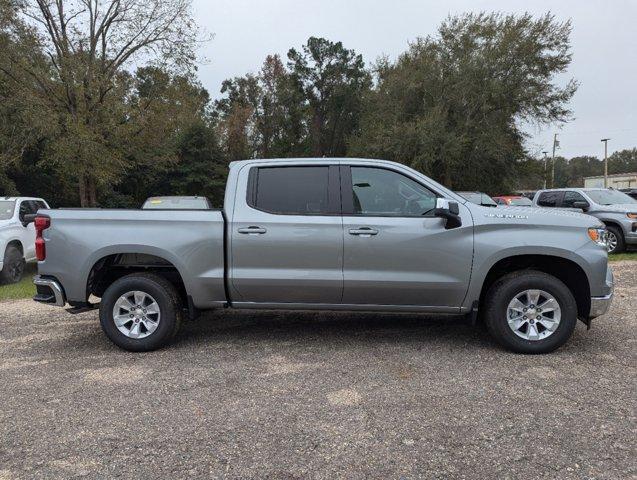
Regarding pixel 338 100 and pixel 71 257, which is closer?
pixel 71 257

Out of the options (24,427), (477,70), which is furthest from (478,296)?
(477,70)

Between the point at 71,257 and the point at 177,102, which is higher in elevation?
the point at 177,102

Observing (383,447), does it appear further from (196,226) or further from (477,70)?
(477,70)

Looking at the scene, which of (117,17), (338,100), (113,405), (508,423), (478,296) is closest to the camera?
(508,423)

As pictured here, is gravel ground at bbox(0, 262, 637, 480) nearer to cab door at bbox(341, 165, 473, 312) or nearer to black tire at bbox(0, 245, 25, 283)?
cab door at bbox(341, 165, 473, 312)

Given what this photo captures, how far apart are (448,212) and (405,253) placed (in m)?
0.55

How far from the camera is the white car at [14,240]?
934 cm

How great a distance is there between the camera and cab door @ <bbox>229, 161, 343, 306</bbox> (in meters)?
4.85

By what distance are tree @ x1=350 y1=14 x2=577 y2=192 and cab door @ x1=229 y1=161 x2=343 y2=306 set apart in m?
25.3

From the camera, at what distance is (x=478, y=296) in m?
4.80

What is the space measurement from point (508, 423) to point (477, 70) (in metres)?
29.4

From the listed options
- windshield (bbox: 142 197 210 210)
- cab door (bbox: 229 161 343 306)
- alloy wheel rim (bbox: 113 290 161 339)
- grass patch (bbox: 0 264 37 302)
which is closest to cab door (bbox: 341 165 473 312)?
cab door (bbox: 229 161 343 306)

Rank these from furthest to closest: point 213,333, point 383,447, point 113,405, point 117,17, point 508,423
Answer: point 117,17, point 213,333, point 113,405, point 508,423, point 383,447

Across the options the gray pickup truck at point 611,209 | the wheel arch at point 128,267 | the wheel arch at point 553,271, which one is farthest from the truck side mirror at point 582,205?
the wheel arch at point 128,267
